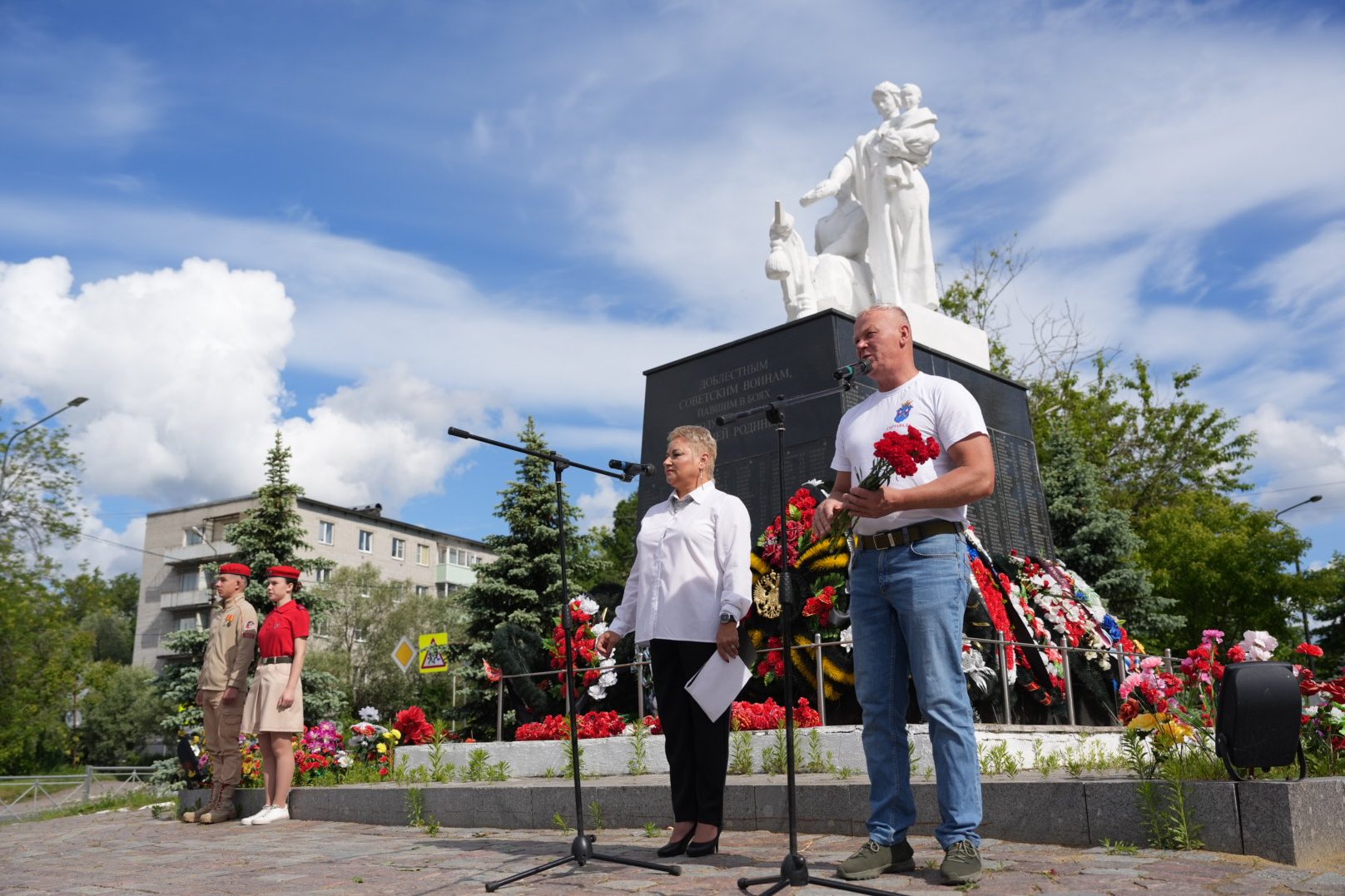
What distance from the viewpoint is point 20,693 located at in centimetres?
3297

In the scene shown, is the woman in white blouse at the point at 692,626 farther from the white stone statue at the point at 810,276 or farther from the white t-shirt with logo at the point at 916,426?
the white stone statue at the point at 810,276

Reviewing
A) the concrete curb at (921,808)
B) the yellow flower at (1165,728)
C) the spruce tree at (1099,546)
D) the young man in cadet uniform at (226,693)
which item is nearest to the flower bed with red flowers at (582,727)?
the concrete curb at (921,808)

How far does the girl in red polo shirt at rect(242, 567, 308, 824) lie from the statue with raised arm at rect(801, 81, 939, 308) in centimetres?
636

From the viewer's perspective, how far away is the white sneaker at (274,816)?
26.1 feet

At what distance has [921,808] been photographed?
4.79m

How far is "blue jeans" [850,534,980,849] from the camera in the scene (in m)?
3.78

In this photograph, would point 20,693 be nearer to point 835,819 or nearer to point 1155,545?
point 1155,545

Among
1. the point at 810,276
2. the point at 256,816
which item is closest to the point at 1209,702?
the point at 256,816

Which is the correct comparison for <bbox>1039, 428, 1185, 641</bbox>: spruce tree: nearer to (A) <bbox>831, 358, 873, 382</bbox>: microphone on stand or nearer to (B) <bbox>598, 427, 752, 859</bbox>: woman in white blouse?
(B) <bbox>598, 427, 752, 859</bbox>: woman in white blouse

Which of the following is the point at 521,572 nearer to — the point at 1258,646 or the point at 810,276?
the point at 810,276

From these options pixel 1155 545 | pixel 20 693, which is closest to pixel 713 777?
pixel 1155 545

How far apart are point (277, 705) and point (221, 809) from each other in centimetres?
122

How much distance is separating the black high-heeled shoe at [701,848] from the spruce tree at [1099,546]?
12.7 metres

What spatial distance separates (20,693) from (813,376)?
32310 mm
